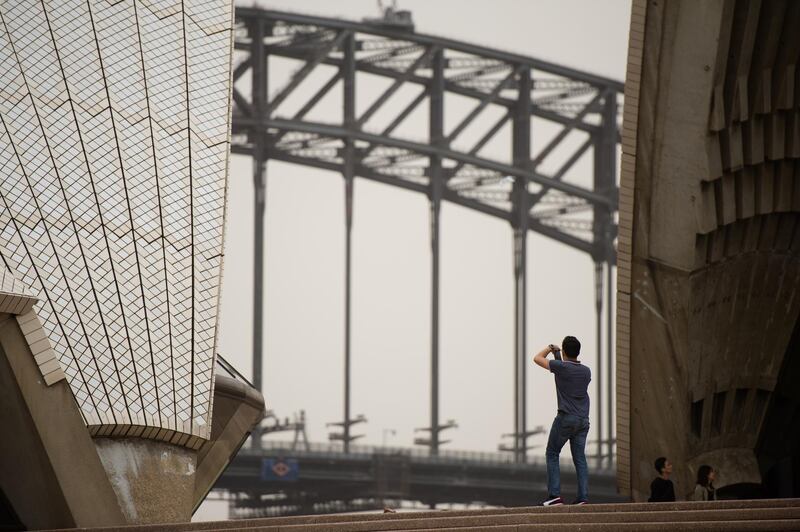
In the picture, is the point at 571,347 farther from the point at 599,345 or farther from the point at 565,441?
the point at 599,345

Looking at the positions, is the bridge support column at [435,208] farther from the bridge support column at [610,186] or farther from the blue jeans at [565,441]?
the blue jeans at [565,441]

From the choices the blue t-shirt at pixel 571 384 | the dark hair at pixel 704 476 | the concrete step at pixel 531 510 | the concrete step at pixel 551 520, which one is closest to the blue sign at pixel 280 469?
the dark hair at pixel 704 476

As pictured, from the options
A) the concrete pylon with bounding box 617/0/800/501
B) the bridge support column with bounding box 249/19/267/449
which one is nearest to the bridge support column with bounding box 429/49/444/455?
the bridge support column with bounding box 249/19/267/449

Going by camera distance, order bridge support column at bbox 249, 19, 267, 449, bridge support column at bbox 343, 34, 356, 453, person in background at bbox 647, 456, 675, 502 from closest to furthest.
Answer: person in background at bbox 647, 456, 675, 502 → bridge support column at bbox 343, 34, 356, 453 → bridge support column at bbox 249, 19, 267, 449

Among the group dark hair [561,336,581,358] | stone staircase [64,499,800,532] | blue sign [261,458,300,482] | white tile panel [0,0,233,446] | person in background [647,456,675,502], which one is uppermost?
white tile panel [0,0,233,446]

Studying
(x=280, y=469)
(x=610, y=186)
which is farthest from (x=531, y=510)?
(x=610, y=186)

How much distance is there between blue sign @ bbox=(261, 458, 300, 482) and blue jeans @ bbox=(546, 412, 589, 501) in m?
46.3

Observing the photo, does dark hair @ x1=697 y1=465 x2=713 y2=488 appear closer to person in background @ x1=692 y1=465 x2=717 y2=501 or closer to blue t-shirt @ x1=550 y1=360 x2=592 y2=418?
person in background @ x1=692 y1=465 x2=717 y2=501

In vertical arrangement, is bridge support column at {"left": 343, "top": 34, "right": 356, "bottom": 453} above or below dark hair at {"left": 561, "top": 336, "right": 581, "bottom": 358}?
above

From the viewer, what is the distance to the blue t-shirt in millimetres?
17156

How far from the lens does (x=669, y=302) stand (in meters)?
25.3

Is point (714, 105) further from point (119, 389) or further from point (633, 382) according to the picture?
point (119, 389)

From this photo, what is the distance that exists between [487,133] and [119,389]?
48634 mm

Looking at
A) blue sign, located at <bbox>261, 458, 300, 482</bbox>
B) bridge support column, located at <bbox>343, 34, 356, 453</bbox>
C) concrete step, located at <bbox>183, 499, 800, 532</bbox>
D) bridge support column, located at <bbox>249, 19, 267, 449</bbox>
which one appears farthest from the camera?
bridge support column, located at <bbox>249, 19, 267, 449</bbox>
